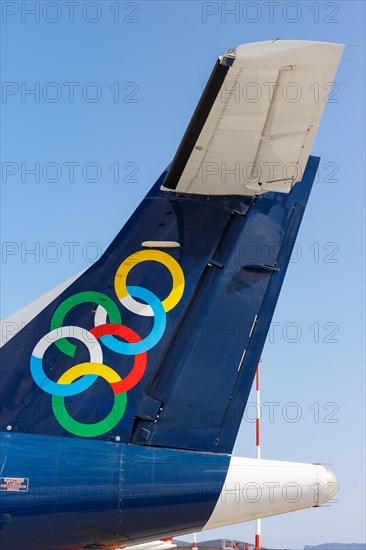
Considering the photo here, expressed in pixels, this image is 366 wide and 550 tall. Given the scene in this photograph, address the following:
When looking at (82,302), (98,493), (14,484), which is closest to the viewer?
(14,484)

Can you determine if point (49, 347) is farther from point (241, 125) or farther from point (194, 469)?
point (241, 125)

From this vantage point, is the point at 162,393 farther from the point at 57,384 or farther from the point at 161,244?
the point at 161,244

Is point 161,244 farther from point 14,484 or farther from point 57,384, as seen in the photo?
point 14,484

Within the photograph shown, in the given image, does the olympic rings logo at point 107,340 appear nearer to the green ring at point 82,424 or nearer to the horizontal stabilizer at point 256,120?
the green ring at point 82,424

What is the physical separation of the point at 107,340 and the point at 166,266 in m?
0.80

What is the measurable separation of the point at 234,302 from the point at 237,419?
3.09 feet

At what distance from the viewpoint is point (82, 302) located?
534cm

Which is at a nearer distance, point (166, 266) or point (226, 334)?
point (226, 334)

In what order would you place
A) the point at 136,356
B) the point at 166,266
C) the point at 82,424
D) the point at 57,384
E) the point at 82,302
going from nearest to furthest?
the point at 82,424 < the point at 57,384 < the point at 136,356 < the point at 82,302 < the point at 166,266

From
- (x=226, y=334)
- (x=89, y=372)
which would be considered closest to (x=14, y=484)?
(x=89, y=372)

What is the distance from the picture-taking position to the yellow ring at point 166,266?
5406mm

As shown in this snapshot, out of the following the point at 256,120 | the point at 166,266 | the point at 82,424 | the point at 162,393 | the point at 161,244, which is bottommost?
the point at 82,424

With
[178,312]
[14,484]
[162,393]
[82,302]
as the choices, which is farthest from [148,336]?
[14,484]

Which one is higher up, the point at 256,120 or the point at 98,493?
the point at 256,120
